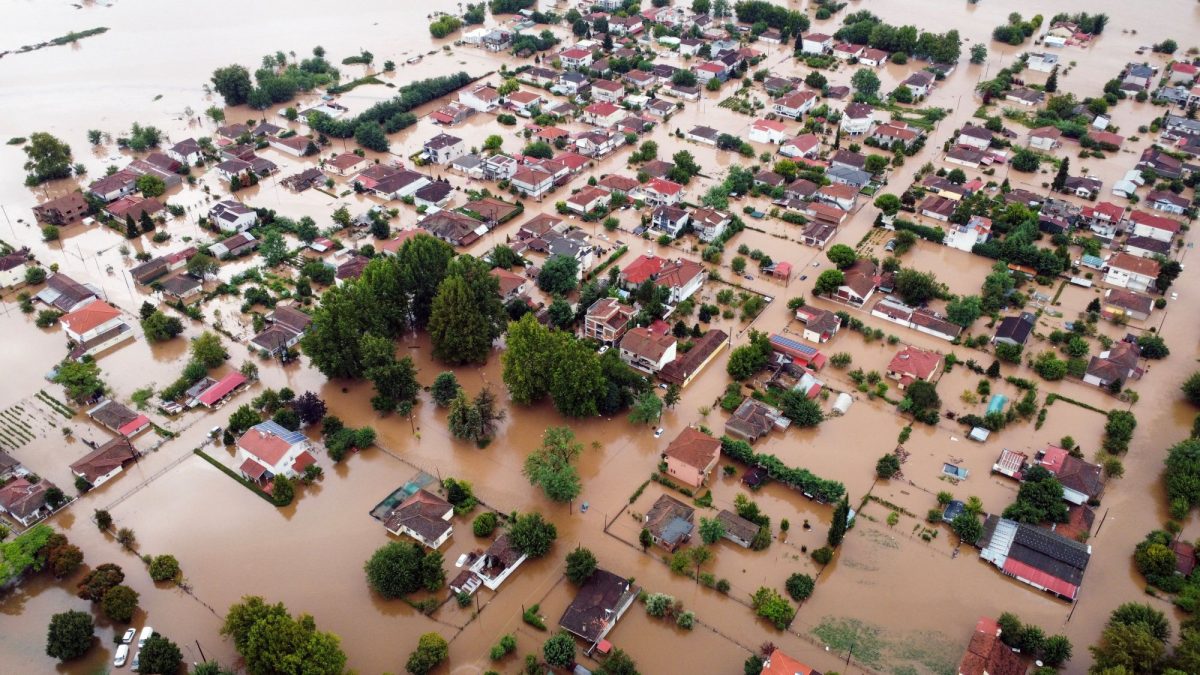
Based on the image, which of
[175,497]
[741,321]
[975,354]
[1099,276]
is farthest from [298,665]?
[1099,276]

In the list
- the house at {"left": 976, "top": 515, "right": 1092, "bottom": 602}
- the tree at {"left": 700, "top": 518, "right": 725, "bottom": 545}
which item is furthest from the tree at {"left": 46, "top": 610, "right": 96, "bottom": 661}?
the house at {"left": 976, "top": 515, "right": 1092, "bottom": 602}

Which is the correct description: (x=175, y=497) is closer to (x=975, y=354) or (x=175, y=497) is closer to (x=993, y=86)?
(x=975, y=354)

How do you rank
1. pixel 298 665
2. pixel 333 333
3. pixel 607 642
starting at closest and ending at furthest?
pixel 298 665 → pixel 607 642 → pixel 333 333

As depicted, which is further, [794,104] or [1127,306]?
[794,104]

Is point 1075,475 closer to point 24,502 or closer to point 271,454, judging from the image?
point 271,454

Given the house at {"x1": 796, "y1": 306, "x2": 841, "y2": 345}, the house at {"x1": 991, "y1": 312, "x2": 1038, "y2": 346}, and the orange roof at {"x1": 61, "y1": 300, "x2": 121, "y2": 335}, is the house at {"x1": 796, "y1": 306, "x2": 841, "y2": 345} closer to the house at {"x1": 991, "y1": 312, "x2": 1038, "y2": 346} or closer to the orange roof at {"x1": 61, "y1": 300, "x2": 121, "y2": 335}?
the house at {"x1": 991, "y1": 312, "x2": 1038, "y2": 346}

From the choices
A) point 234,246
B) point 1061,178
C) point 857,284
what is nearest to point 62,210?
point 234,246
